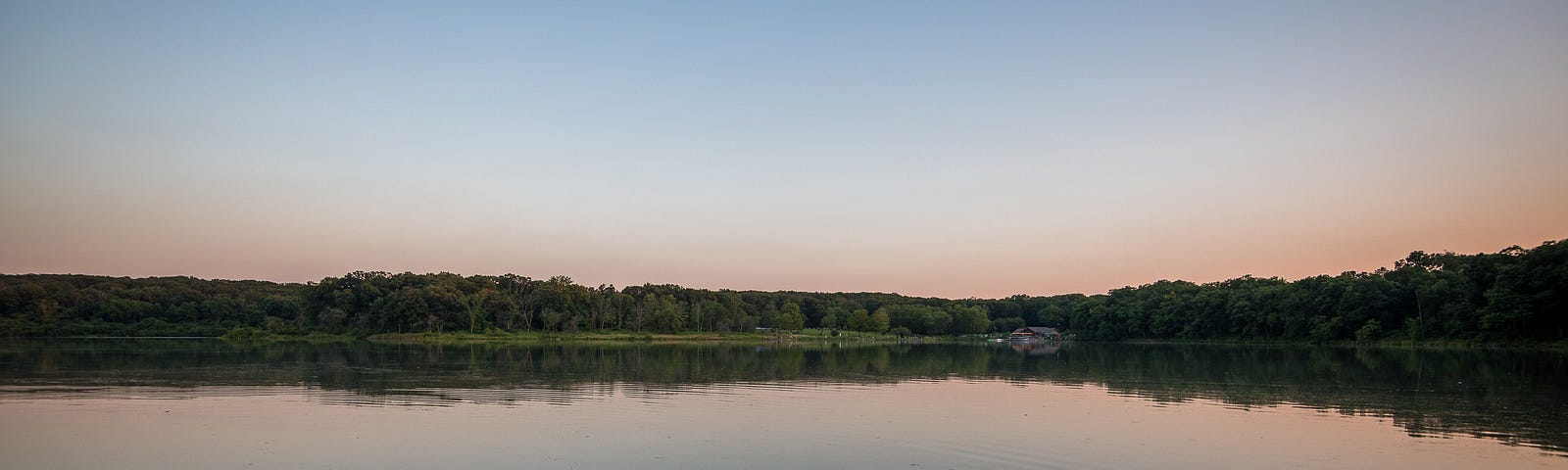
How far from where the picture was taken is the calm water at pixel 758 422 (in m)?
13.1

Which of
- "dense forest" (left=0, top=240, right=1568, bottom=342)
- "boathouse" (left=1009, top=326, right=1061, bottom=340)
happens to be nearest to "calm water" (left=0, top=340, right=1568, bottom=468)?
"dense forest" (left=0, top=240, right=1568, bottom=342)

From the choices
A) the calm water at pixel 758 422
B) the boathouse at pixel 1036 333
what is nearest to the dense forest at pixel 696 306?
the boathouse at pixel 1036 333

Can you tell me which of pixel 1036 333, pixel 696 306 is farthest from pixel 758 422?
pixel 1036 333

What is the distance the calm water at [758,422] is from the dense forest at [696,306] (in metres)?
46.7

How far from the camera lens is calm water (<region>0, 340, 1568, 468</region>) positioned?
1311 centimetres

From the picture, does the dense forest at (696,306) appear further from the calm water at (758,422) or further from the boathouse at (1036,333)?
the calm water at (758,422)

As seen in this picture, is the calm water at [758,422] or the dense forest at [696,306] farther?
the dense forest at [696,306]

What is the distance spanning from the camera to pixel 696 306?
12294 cm

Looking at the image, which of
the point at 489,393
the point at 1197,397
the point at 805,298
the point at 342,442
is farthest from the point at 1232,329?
the point at 342,442

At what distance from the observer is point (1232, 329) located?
344 ft

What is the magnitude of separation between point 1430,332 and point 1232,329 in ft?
94.0

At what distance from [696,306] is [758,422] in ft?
349

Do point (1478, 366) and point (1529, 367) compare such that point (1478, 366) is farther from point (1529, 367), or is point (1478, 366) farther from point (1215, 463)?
point (1215, 463)

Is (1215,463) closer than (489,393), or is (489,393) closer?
(1215,463)
